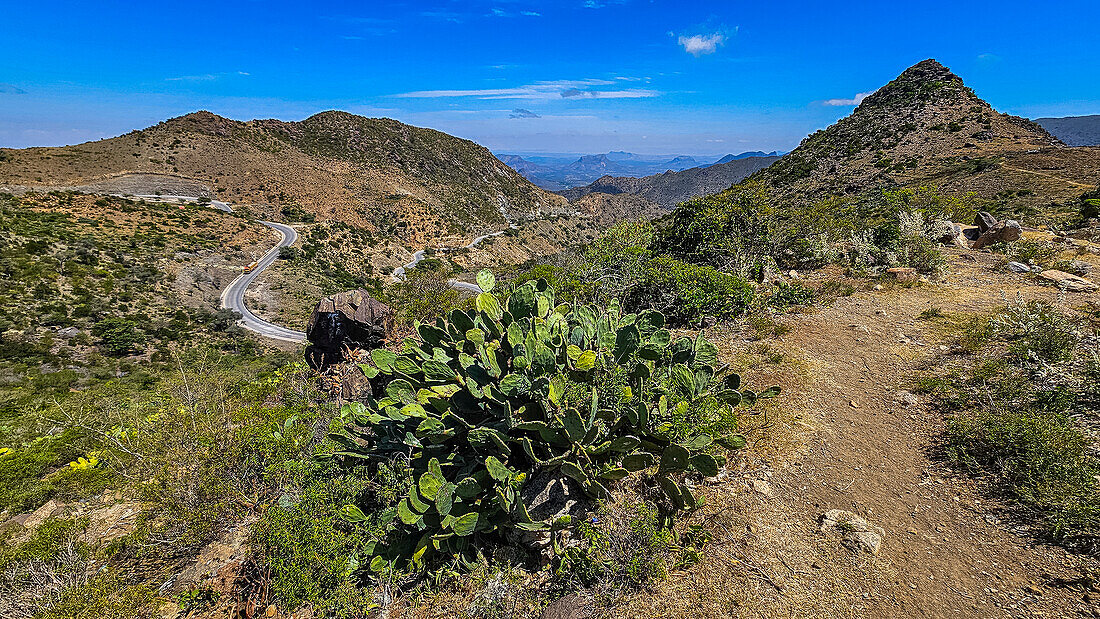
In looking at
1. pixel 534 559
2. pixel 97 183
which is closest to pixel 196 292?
pixel 97 183

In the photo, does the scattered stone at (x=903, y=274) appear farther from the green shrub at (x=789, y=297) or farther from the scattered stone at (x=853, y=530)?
the scattered stone at (x=853, y=530)

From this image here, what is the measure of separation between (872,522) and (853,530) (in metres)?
0.24

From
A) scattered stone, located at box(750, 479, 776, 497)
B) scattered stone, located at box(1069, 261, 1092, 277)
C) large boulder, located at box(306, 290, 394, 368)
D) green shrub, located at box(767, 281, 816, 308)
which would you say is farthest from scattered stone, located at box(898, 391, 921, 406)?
large boulder, located at box(306, 290, 394, 368)

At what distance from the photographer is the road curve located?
1013 inches

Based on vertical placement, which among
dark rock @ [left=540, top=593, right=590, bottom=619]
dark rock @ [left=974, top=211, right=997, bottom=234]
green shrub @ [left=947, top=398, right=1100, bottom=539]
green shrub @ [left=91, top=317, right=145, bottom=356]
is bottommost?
green shrub @ [left=91, top=317, right=145, bottom=356]

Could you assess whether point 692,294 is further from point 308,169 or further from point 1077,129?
point 1077,129

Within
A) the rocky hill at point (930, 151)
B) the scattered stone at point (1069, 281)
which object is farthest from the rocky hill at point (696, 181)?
the scattered stone at point (1069, 281)

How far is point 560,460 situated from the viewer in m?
3.48

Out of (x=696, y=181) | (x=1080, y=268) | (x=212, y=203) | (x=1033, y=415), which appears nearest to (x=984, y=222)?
(x=1080, y=268)

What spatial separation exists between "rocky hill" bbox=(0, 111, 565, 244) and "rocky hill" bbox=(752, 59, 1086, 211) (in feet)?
139

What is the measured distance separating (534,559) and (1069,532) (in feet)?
12.7

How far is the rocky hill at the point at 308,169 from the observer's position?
4847 cm

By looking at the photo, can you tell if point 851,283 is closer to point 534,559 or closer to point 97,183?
point 534,559

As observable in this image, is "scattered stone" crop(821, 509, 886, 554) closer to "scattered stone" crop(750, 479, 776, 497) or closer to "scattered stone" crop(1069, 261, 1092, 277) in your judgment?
"scattered stone" crop(750, 479, 776, 497)
